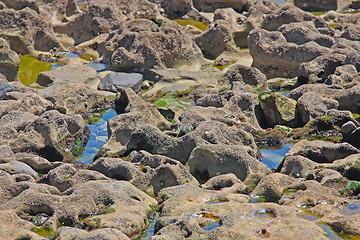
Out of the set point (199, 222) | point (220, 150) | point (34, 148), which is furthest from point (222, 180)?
point (34, 148)

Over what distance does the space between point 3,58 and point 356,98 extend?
65.2 feet

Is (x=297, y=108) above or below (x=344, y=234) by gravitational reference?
below

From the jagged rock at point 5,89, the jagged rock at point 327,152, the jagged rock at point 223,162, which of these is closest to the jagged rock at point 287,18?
the jagged rock at point 5,89

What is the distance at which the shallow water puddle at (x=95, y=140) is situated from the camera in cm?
3109

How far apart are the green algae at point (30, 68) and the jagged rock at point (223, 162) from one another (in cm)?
1828

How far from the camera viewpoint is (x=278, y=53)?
4453cm

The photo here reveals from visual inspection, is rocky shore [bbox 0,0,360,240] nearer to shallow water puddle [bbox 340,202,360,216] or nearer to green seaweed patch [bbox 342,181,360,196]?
shallow water puddle [bbox 340,202,360,216]

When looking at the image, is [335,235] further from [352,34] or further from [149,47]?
[352,34]

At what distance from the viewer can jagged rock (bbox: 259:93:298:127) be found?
111 feet

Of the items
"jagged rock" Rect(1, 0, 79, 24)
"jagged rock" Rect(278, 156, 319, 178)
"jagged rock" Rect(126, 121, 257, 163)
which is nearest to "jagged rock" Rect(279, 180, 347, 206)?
"jagged rock" Rect(278, 156, 319, 178)

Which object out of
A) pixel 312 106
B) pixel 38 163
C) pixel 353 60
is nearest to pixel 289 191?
pixel 38 163

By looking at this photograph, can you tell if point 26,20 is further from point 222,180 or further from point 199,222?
point 199,222

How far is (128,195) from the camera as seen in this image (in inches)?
912

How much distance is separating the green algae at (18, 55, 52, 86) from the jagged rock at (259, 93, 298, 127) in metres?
15.1
